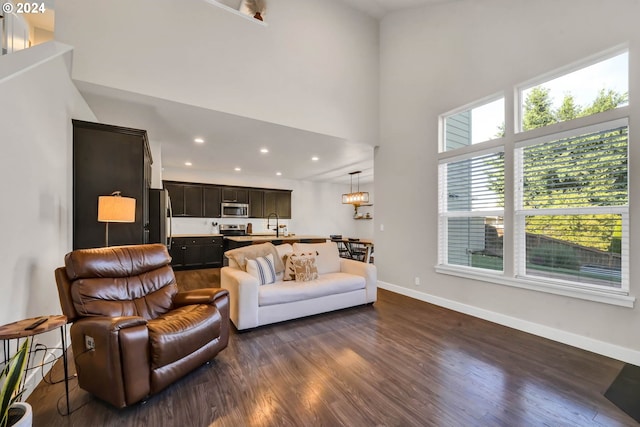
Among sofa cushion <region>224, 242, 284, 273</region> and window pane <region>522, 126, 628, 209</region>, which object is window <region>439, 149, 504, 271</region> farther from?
sofa cushion <region>224, 242, 284, 273</region>

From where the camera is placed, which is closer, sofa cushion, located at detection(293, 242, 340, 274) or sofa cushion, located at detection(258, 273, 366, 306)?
sofa cushion, located at detection(258, 273, 366, 306)

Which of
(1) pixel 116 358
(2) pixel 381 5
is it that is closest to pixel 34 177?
(1) pixel 116 358

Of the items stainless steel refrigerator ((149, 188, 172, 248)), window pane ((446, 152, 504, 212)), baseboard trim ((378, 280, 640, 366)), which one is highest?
window pane ((446, 152, 504, 212))

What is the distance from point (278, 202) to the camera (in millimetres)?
8461

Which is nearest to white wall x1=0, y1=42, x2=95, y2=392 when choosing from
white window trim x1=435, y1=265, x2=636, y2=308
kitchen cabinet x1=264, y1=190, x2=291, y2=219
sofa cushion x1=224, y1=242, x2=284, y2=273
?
sofa cushion x1=224, y1=242, x2=284, y2=273

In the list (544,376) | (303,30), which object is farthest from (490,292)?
(303,30)

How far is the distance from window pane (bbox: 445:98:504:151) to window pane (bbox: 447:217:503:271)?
1116 millimetres

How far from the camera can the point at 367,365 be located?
234cm

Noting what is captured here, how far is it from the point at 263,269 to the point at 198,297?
43.1 inches

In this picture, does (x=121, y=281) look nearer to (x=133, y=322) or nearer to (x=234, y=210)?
(x=133, y=322)

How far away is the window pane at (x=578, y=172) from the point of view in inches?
101

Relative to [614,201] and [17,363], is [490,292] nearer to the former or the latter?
[614,201]

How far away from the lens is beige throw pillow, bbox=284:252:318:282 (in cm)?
372

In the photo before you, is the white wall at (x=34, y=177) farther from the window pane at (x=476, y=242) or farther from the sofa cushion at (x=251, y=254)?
the window pane at (x=476, y=242)
